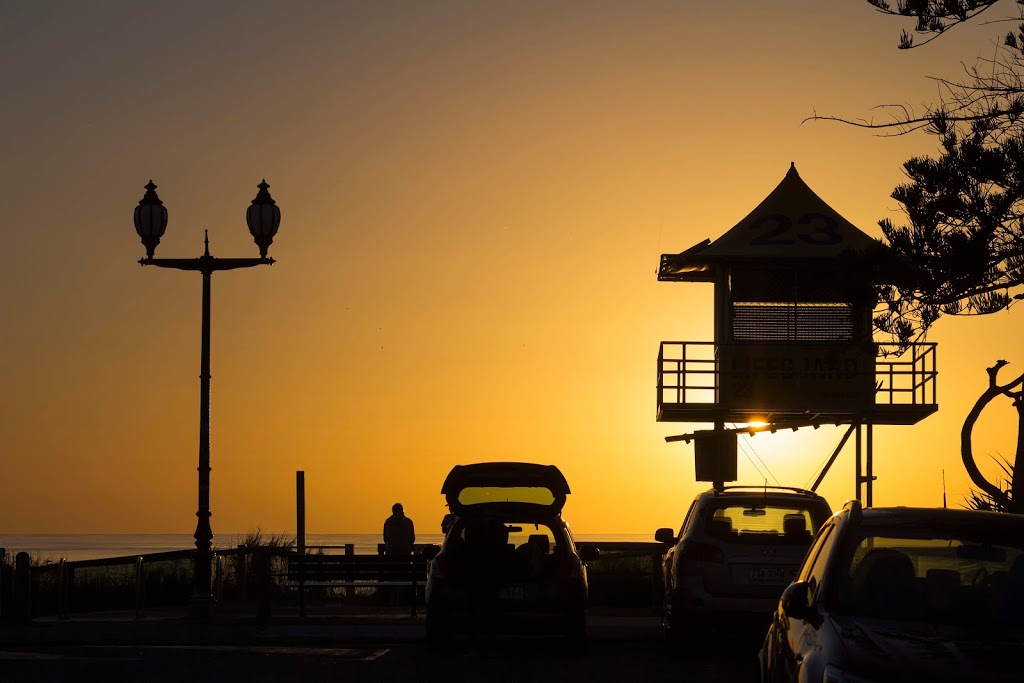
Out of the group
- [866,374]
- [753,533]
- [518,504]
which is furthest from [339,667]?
[866,374]

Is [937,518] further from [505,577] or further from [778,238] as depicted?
[778,238]

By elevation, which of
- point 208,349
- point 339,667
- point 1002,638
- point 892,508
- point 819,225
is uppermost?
point 819,225

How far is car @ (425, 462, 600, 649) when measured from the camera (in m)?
18.5

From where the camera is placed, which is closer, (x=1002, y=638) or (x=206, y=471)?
(x=1002, y=638)

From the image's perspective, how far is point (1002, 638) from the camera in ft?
28.9

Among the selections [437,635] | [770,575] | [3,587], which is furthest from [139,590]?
[770,575]

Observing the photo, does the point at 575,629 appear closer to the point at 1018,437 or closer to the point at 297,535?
the point at 1018,437

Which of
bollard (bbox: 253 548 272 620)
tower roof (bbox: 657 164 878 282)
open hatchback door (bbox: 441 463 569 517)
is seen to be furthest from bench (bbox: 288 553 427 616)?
tower roof (bbox: 657 164 878 282)

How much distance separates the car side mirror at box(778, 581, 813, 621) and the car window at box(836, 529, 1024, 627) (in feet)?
0.59

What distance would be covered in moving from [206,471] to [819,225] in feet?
55.1

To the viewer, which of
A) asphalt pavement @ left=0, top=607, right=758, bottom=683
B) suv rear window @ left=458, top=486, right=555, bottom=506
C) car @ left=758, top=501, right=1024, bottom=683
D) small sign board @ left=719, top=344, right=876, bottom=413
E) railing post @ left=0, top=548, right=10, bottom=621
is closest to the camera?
car @ left=758, top=501, right=1024, bottom=683

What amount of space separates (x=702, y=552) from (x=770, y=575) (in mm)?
753

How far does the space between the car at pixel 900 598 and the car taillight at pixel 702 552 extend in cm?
769

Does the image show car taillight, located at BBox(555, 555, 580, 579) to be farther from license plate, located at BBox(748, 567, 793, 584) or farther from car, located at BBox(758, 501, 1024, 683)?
car, located at BBox(758, 501, 1024, 683)
